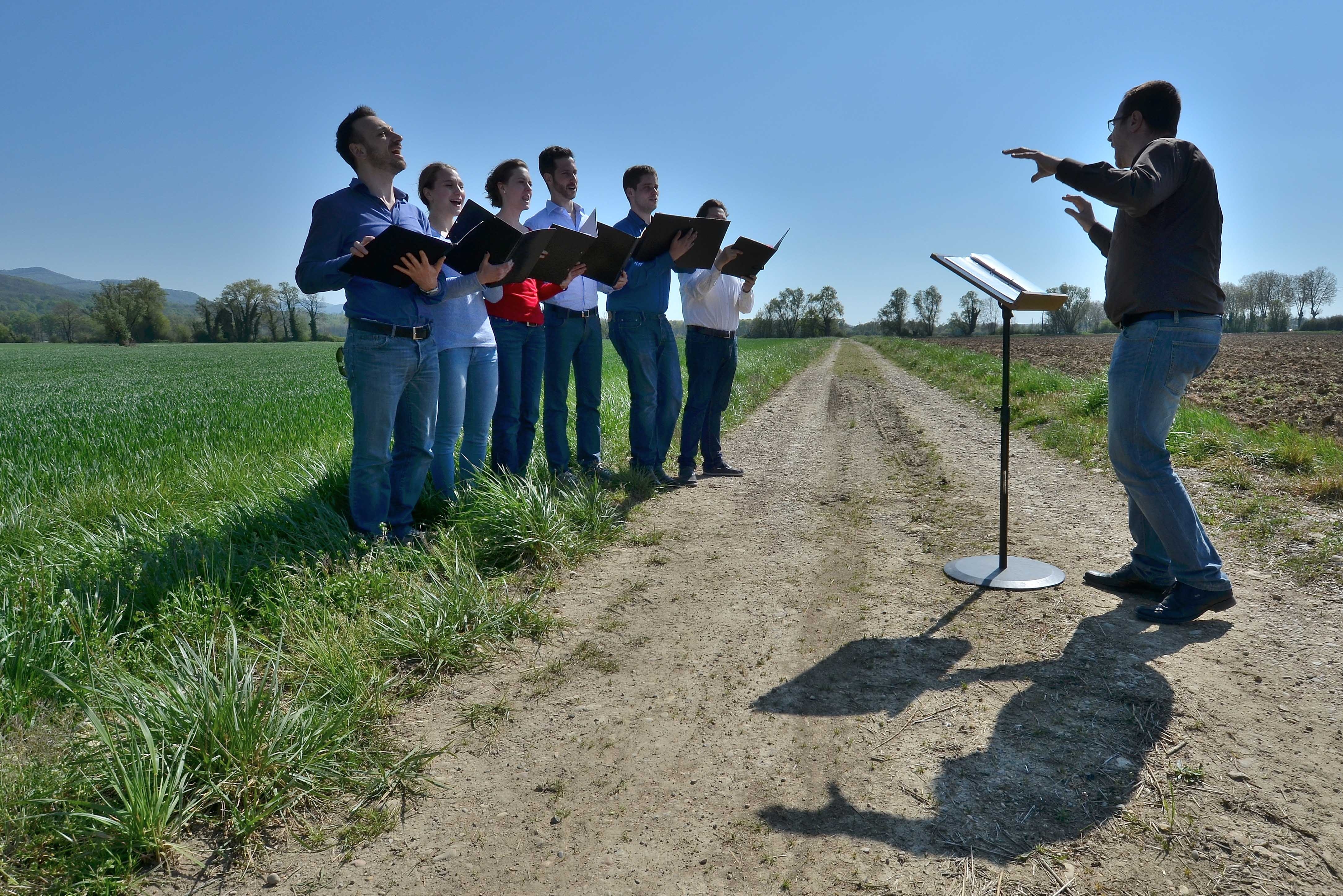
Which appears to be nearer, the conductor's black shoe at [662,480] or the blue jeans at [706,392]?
the conductor's black shoe at [662,480]

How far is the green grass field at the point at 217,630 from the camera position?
1959 millimetres

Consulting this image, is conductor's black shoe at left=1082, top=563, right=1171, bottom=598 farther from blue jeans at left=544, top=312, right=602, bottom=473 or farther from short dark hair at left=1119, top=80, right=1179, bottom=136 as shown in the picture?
blue jeans at left=544, top=312, right=602, bottom=473

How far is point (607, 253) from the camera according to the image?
4812 mm

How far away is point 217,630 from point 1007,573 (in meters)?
3.74

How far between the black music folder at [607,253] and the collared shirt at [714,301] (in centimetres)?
128

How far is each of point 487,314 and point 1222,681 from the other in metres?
4.15

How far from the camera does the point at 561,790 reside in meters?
2.22

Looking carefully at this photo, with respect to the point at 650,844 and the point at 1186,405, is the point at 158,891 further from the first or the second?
the point at 1186,405

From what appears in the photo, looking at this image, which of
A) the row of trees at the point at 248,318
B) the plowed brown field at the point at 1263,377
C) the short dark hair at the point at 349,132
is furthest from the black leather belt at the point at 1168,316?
the row of trees at the point at 248,318

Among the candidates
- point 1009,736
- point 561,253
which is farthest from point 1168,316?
point 561,253

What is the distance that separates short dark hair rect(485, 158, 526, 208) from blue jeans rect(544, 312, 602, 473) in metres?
0.86

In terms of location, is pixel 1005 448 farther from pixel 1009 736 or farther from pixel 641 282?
pixel 641 282

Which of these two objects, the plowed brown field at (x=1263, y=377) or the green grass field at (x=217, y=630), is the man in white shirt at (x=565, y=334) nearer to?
the green grass field at (x=217, y=630)

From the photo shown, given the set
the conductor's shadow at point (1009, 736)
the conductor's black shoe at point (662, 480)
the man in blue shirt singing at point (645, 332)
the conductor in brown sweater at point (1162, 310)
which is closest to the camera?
the conductor's shadow at point (1009, 736)
